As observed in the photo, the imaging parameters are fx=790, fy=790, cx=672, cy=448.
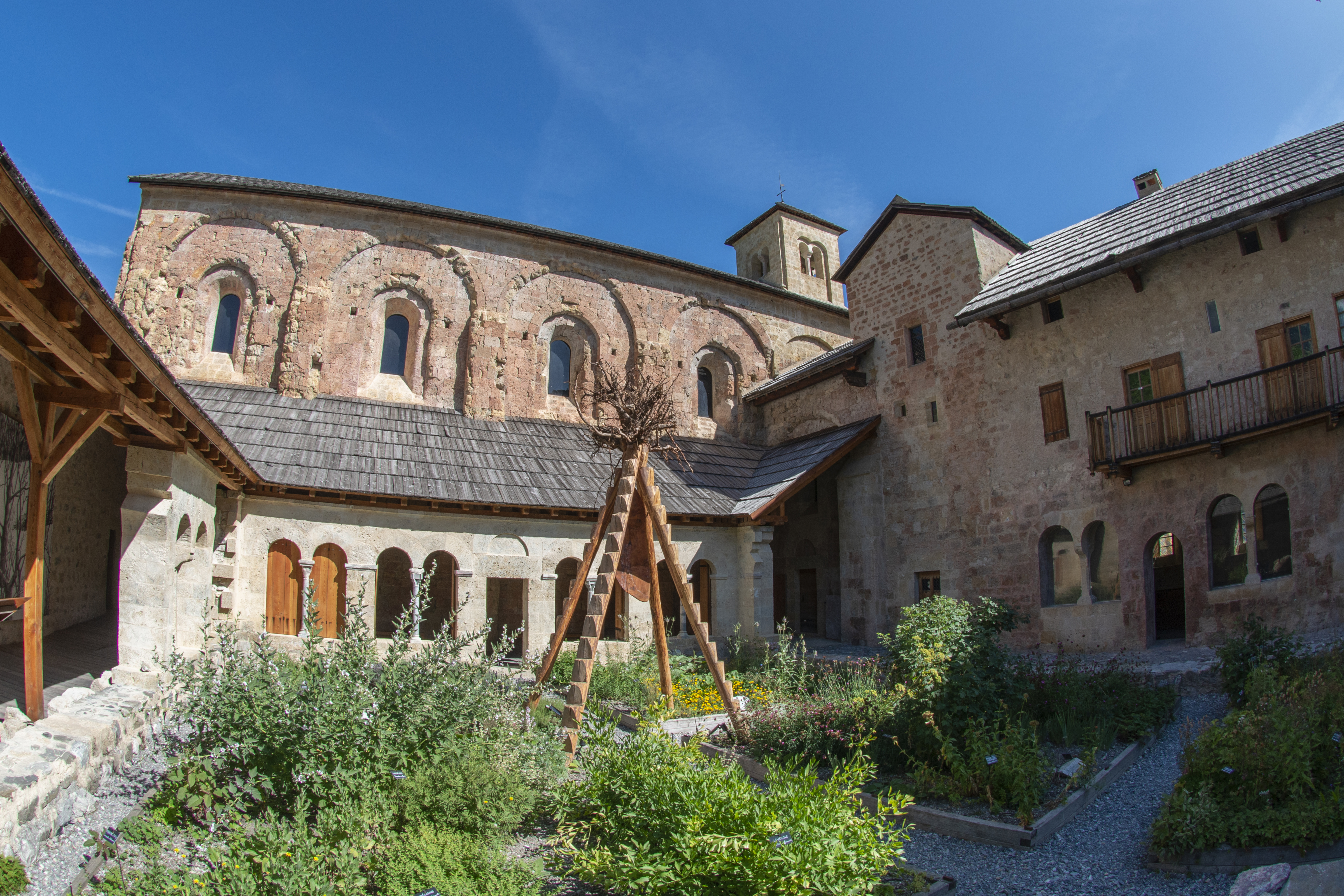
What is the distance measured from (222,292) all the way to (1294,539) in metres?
19.7

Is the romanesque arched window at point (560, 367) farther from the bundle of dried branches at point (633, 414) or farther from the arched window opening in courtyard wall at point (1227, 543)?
the arched window opening in courtyard wall at point (1227, 543)

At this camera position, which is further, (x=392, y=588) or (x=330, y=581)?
(x=392, y=588)

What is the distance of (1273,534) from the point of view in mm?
10992

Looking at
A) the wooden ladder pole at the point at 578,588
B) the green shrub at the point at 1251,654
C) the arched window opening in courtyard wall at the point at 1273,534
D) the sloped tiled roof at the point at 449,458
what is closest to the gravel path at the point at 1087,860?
the green shrub at the point at 1251,654

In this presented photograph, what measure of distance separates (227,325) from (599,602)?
43.5ft

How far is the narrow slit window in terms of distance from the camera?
21.3 m

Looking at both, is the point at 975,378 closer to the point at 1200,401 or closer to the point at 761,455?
the point at 1200,401

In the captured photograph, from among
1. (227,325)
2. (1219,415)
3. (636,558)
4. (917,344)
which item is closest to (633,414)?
(636,558)

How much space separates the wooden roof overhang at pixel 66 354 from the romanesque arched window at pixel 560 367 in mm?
11100

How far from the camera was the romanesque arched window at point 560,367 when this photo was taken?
63.9 ft

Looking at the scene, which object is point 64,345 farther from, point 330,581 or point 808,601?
point 808,601

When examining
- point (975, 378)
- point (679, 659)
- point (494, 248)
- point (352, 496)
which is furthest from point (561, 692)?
point (494, 248)

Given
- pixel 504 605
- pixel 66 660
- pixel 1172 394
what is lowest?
pixel 504 605

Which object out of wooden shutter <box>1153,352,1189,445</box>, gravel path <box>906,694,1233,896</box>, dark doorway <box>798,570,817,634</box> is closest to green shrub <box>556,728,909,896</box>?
gravel path <box>906,694,1233,896</box>
